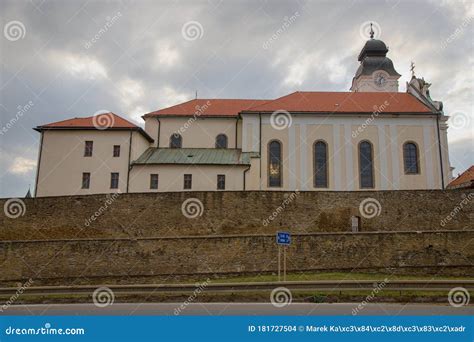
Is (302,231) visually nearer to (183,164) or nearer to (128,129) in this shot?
(183,164)

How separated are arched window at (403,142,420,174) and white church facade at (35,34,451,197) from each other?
0.08 meters

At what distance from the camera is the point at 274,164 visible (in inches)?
1329

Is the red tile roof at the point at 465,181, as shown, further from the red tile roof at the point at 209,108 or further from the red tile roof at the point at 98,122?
the red tile roof at the point at 98,122
